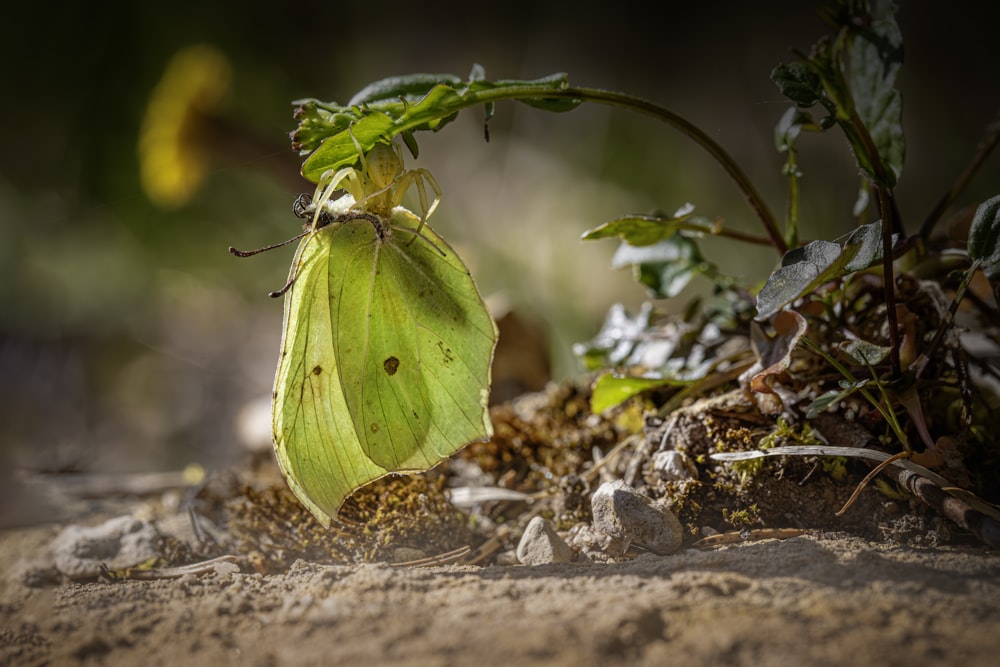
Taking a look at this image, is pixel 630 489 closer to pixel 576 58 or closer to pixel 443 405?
pixel 443 405

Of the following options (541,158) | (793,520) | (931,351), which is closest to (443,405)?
(793,520)

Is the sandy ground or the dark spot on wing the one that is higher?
the dark spot on wing

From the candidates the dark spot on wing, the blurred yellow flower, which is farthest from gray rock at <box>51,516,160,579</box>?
the blurred yellow flower

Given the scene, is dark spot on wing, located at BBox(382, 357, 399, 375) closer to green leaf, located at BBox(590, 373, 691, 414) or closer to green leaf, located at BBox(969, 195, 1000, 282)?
green leaf, located at BBox(590, 373, 691, 414)

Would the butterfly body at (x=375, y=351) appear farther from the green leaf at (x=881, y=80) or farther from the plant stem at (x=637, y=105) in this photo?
the green leaf at (x=881, y=80)

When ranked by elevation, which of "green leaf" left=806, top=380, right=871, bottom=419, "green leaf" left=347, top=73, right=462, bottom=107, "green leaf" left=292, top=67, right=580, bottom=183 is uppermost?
"green leaf" left=347, top=73, right=462, bottom=107

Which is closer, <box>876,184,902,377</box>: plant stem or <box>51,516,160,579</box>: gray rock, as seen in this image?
<box>876,184,902,377</box>: plant stem
